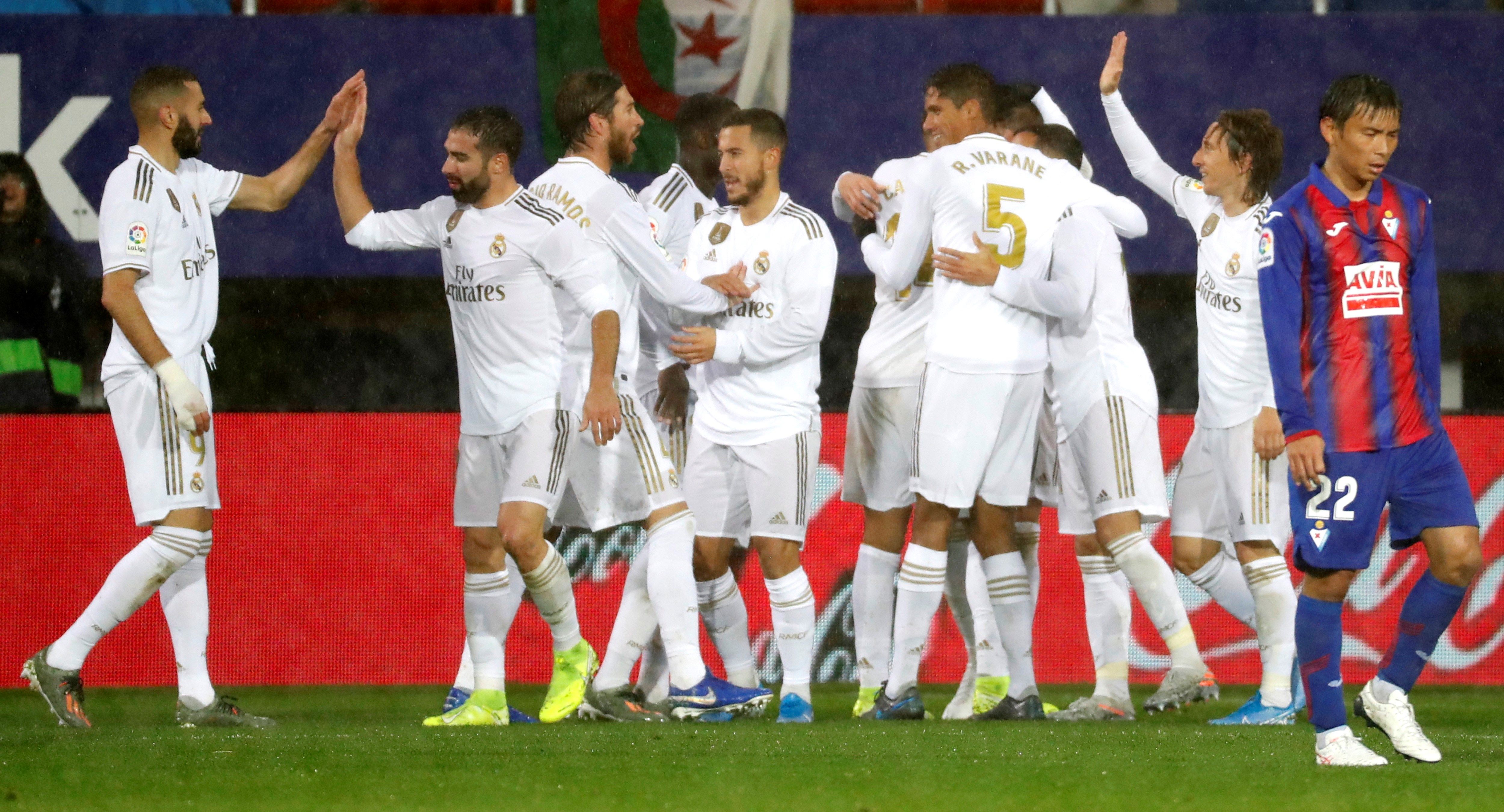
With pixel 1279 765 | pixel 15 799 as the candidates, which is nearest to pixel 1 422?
pixel 15 799

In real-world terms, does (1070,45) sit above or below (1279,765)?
above

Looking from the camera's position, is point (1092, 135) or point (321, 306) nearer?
point (1092, 135)

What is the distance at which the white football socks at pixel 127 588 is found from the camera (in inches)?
220

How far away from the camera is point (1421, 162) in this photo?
922 centimetres

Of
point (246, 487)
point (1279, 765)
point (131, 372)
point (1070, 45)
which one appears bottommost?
point (1279, 765)

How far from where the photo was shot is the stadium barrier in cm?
753

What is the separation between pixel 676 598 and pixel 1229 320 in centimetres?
206

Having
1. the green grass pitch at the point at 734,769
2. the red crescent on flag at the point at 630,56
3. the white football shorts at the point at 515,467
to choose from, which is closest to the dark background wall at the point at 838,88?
the red crescent on flag at the point at 630,56

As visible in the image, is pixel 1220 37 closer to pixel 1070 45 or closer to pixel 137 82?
pixel 1070 45

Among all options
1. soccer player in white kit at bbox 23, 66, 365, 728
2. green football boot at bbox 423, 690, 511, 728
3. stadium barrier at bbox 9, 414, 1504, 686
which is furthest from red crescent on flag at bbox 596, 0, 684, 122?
green football boot at bbox 423, 690, 511, 728

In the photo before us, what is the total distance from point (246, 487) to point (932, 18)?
4.15 metres

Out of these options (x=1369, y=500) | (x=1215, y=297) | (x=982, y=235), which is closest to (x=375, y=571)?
(x=982, y=235)

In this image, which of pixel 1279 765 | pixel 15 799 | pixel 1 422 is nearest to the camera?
pixel 15 799

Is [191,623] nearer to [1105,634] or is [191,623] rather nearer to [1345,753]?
[1105,634]
